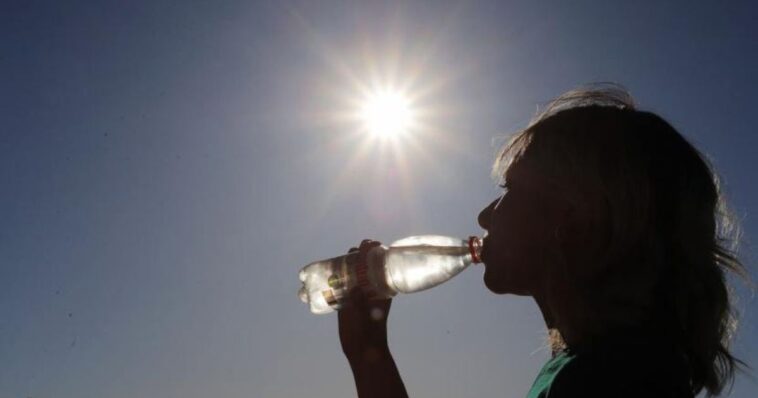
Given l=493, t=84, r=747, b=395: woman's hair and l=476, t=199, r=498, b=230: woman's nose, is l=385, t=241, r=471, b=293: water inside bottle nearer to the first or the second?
l=476, t=199, r=498, b=230: woman's nose

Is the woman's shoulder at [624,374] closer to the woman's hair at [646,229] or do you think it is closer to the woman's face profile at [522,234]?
the woman's hair at [646,229]

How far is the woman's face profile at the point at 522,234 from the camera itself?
2.22 metres

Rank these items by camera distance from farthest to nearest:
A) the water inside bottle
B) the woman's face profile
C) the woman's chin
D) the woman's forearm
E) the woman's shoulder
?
the water inside bottle → the woman's forearm → the woman's chin → the woman's face profile → the woman's shoulder

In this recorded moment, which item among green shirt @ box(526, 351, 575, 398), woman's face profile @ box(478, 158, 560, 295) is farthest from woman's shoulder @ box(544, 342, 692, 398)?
woman's face profile @ box(478, 158, 560, 295)

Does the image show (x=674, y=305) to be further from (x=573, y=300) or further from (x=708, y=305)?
(x=573, y=300)

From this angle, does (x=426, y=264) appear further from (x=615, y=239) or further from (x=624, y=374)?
(x=624, y=374)

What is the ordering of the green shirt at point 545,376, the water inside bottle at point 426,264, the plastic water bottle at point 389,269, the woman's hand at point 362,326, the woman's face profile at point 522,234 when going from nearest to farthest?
the green shirt at point 545,376 < the woman's face profile at point 522,234 < the woman's hand at point 362,326 < the plastic water bottle at point 389,269 < the water inside bottle at point 426,264

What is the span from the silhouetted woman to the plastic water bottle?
0.76 metres

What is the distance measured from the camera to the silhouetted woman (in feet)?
6.45

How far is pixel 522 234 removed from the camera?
2.26 m

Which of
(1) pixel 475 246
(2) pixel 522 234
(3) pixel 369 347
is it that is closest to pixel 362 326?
(3) pixel 369 347

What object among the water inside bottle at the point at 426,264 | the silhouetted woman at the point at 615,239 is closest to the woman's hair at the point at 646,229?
the silhouetted woman at the point at 615,239

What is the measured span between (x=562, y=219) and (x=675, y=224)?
1.20 ft

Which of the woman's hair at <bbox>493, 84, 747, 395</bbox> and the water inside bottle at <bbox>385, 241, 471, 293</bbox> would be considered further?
the water inside bottle at <bbox>385, 241, 471, 293</bbox>
